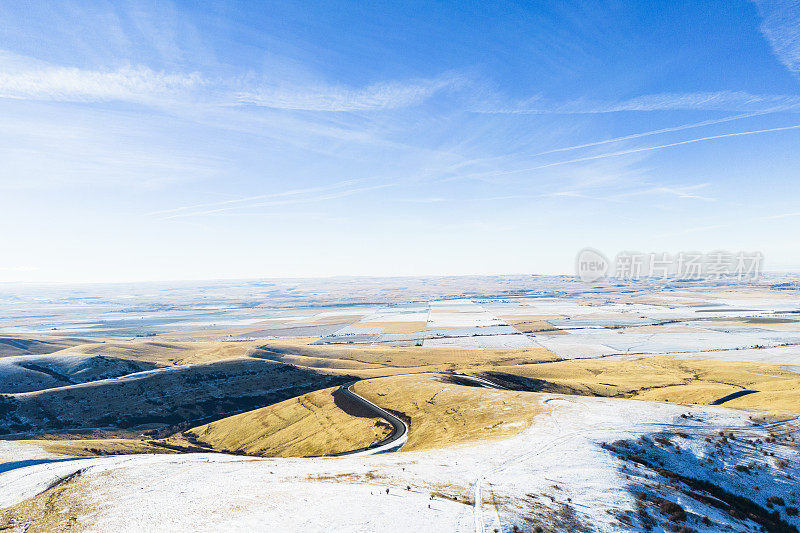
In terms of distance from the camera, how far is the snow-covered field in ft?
97.5

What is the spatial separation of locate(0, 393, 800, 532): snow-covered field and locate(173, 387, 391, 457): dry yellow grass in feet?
58.1

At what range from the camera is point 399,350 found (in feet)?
602

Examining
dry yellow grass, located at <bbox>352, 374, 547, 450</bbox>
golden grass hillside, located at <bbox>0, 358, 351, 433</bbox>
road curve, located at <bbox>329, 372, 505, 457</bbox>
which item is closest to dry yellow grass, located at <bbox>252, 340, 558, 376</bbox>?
golden grass hillside, located at <bbox>0, 358, 351, 433</bbox>

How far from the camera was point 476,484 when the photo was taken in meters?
35.7

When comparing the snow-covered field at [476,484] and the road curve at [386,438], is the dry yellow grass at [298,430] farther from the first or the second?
the snow-covered field at [476,484]

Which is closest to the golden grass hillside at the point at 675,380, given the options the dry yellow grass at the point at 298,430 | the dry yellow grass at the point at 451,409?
the dry yellow grass at the point at 451,409

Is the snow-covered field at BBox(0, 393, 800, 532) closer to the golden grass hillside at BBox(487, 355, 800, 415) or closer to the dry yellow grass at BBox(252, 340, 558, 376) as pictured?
the golden grass hillside at BBox(487, 355, 800, 415)

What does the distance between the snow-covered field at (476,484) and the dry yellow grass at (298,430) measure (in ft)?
58.1

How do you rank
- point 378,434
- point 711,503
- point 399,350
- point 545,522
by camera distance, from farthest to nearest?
point 399,350 → point 378,434 → point 711,503 → point 545,522

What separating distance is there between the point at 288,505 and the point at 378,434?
119 ft

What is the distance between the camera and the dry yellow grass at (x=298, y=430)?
2613 inches

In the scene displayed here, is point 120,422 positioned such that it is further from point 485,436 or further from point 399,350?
point 399,350

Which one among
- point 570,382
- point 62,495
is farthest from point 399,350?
point 62,495

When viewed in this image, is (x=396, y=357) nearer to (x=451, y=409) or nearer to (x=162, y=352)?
(x=451, y=409)
